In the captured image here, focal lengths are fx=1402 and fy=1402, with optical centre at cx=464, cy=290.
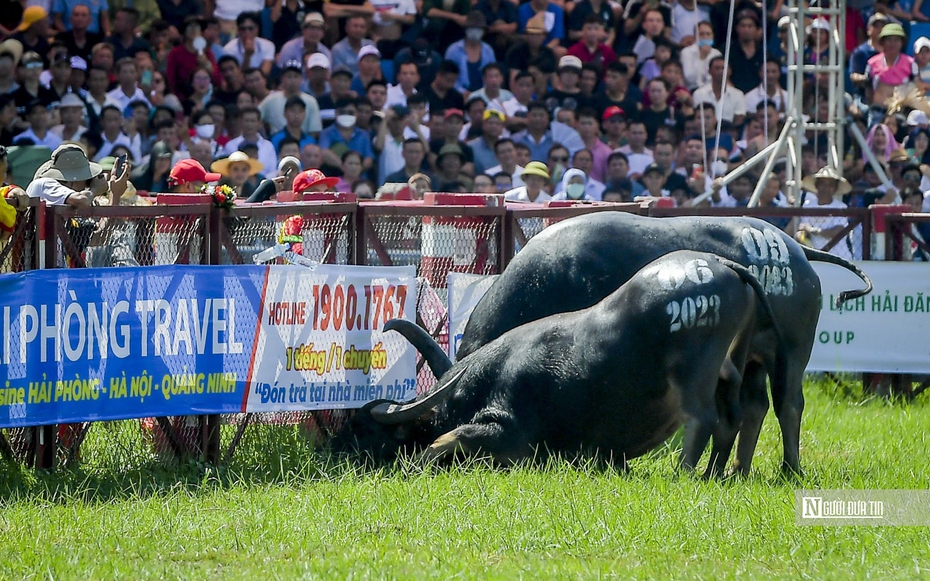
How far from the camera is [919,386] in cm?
1204

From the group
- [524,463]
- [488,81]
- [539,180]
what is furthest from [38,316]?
[488,81]

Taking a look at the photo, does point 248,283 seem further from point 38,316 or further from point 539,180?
point 539,180

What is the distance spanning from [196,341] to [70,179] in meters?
2.27

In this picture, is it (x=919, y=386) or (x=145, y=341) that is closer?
(x=145, y=341)

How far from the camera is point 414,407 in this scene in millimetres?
8102

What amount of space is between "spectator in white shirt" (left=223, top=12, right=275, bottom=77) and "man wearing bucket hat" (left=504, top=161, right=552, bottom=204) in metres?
3.89

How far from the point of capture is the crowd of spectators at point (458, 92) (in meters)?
15.2

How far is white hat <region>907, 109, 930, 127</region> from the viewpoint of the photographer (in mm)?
17984

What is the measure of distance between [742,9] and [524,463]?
13.0 meters

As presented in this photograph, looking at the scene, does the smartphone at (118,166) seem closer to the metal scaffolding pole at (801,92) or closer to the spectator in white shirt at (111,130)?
the spectator in white shirt at (111,130)

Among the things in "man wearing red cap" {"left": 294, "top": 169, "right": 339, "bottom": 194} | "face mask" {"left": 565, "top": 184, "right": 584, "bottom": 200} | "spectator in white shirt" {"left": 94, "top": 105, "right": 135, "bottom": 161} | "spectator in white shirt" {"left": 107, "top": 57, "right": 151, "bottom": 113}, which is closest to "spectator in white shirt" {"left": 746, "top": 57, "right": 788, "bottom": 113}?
"face mask" {"left": 565, "top": 184, "right": 584, "bottom": 200}

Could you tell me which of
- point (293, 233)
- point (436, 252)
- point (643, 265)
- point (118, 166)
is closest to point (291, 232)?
point (293, 233)

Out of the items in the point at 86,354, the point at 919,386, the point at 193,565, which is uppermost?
the point at 86,354

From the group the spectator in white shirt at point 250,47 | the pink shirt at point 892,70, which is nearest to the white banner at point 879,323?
the pink shirt at point 892,70
